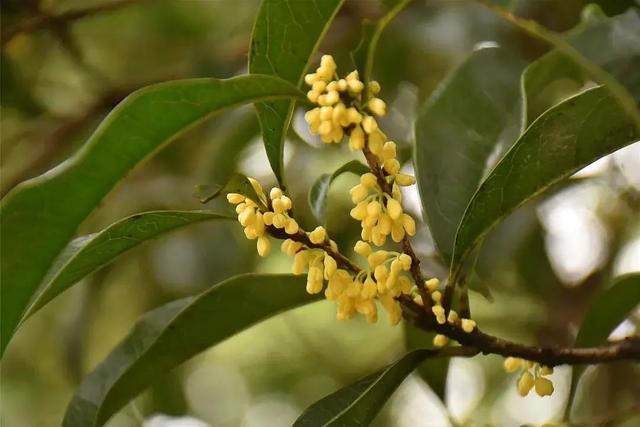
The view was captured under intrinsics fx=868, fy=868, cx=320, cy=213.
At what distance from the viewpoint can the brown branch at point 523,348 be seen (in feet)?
2.30

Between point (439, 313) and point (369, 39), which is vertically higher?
point (369, 39)

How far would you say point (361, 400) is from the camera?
0.73 metres

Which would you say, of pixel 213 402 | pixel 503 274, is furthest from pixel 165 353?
pixel 213 402

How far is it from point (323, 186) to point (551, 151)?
0.66ft

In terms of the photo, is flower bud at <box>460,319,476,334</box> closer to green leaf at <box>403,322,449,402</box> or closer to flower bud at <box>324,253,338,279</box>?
flower bud at <box>324,253,338,279</box>

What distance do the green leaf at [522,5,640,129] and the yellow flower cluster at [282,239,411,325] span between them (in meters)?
0.26

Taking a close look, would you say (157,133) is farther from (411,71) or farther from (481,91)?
(411,71)

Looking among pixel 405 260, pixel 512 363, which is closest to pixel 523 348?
pixel 512 363

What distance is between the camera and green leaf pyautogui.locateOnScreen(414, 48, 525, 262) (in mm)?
811

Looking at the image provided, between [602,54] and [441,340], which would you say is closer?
[441,340]

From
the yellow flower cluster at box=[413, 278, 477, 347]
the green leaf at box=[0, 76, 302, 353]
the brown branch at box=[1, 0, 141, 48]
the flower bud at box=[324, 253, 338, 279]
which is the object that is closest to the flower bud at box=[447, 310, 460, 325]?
the yellow flower cluster at box=[413, 278, 477, 347]

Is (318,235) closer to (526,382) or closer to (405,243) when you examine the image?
(405,243)

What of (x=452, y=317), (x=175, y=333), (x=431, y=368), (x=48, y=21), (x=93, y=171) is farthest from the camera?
(x=48, y=21)

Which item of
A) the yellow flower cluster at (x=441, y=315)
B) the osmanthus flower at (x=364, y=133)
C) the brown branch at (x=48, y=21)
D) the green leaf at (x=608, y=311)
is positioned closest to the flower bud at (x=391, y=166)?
the osmanthus flower at (x=364, y=133)
